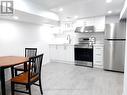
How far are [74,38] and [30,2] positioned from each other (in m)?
3.08

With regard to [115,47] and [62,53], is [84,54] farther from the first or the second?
[115,47]

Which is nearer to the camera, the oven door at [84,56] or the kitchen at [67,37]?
the kitchen at [67,37]

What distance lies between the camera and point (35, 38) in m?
4.72

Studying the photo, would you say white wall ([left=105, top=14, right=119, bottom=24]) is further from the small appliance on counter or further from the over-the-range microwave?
the small appliance on counter

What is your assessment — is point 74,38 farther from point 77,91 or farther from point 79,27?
point 77,91

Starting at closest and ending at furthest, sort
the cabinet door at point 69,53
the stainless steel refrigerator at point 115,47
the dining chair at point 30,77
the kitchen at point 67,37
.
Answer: the dining chair at point 30,77
the kitchen at point 67,37
the stainless steel refrigerator at point 115,47
the cabinet door at point 69,53

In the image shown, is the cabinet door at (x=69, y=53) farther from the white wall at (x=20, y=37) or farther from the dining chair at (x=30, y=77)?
the dining chair at (x=30, y=77)

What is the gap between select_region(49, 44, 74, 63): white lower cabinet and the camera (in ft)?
17.0

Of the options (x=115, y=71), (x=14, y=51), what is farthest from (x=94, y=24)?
(x=14, y=51)

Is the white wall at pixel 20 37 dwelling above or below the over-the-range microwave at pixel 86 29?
below

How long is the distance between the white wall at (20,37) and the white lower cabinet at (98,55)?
8.10ft

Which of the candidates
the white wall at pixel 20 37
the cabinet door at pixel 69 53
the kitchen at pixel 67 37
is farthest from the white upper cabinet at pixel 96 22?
the white wall at pixel 20 37

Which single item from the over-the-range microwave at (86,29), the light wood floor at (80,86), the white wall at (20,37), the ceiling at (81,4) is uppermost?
the ceiling at (81,4)

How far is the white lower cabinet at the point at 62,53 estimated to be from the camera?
5.18 metres
